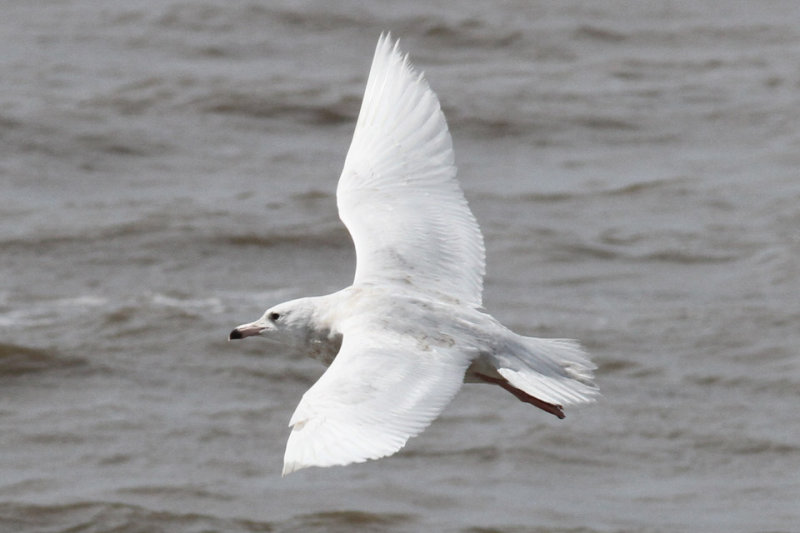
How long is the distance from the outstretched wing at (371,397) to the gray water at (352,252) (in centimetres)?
338

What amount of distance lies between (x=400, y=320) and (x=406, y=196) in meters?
1.15

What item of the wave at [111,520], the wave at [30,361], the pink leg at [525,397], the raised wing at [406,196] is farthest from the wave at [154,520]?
the pink leg at [525,397]

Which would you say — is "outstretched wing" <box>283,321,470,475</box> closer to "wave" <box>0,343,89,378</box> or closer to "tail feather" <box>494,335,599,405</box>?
"tail feather" <box>494,335,599,405</box>

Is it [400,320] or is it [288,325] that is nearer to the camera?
[400,320]

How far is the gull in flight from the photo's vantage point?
17.8ft

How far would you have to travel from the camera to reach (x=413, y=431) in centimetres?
538

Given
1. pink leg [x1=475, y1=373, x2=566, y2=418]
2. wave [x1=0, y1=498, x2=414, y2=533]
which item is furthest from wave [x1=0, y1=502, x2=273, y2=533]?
pink leg [x1=475, y1=373, x2=566, y2=418]

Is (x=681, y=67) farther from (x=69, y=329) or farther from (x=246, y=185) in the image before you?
(x=69, y=329)

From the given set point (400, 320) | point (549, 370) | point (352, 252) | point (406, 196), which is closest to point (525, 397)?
point (549, 370)

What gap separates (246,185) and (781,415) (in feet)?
15.0

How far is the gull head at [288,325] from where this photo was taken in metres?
6.45

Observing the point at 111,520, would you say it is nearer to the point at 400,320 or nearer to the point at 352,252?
the point at 352,252

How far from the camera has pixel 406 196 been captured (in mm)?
7203

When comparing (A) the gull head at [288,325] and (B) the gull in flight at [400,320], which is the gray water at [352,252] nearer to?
(B) the gull in flight at [400,320]
